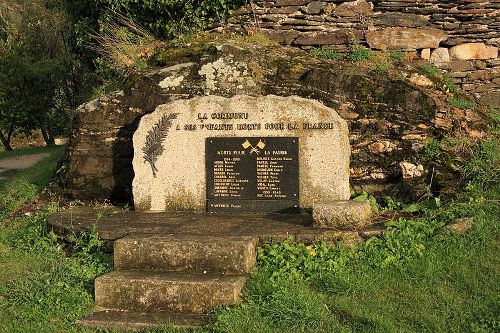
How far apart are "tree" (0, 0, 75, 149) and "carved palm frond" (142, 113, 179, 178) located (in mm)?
16086

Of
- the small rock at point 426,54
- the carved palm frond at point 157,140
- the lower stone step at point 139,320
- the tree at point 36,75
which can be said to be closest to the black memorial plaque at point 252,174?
the carved palm frond at point 157,140

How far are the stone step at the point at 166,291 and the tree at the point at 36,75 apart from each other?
1819 centimetres

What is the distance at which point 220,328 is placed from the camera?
4020 mm

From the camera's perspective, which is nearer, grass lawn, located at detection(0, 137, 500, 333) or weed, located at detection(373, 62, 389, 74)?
grass lawn, located at detection(0, 137, 500, 333)

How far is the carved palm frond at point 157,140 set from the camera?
22.1ft

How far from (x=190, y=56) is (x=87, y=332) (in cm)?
509

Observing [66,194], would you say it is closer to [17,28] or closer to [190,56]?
[190,56]

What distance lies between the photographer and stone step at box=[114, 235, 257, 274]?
15.7 feet

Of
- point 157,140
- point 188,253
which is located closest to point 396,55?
point 157,140

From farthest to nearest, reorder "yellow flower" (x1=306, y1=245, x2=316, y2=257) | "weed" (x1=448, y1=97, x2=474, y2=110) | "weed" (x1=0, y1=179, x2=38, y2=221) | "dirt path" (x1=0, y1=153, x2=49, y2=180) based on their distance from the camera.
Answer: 1. "dirt path" (x1=0, y1=153, x2=49, y2=180)
2. "weed" (x1=0, y1=179, x2=38, y2=221)
3. "weed" (x1=448, y1=97, x2=474, y2=110)
4. "yellow flower" (x1=306, y1=245, x2=316, y2=257)

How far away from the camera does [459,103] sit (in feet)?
25.5

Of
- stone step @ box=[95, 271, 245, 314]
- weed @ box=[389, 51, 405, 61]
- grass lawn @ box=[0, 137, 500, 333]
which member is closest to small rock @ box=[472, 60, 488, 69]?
weed @ box=[389, 51, 405, 61]

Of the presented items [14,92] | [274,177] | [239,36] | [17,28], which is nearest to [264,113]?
[274,177]

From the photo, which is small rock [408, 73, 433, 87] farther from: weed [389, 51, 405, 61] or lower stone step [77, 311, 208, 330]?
lower stone step [77, 311, 208, 330]
